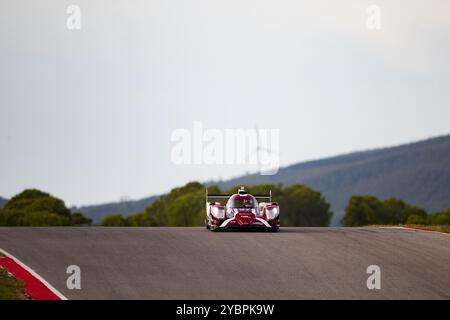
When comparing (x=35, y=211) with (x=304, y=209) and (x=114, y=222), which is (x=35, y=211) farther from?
(x=304, y=209)

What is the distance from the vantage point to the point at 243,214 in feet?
92.9

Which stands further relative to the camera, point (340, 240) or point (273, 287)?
point (340, 240)

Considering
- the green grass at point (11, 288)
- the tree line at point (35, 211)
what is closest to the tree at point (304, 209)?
the tree line at point (35, 211)

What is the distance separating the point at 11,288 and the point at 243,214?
1135cm

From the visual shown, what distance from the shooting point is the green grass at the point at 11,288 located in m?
17.5

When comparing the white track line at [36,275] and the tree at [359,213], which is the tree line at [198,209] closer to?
the tree at [359,213]

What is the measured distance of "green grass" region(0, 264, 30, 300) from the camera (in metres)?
17.5

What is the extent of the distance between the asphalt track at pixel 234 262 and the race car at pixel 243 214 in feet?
1.28

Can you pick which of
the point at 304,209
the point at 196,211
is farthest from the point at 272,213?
the point at 304,209

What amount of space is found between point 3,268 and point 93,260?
2.34 meters

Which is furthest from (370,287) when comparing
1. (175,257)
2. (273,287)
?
(175,257)
